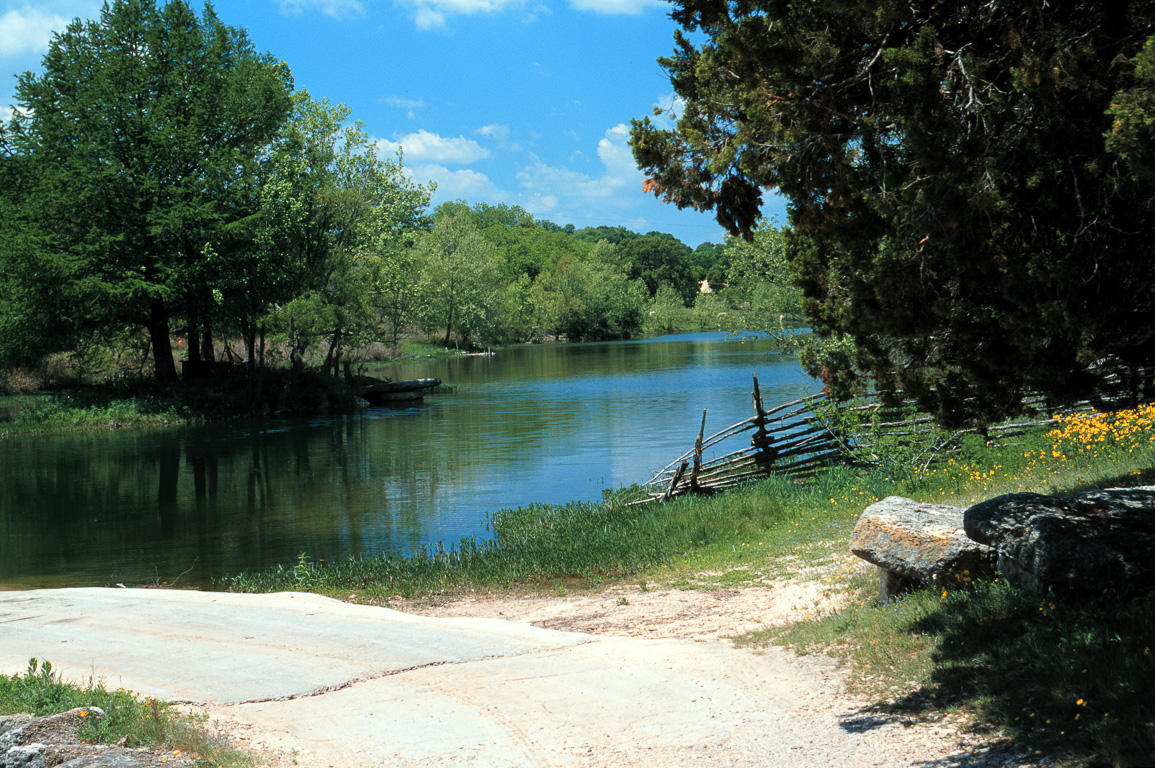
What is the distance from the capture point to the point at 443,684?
6.49 m

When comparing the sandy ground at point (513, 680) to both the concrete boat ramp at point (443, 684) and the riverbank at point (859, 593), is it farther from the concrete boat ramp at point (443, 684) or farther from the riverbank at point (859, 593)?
the riverbank at point (859, 593)

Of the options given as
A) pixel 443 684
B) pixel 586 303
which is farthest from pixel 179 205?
pixel 586 303

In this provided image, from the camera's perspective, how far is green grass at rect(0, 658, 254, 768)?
195 inches

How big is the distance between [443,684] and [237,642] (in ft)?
8.18

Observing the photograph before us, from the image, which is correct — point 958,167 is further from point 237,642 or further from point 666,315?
point 666,315

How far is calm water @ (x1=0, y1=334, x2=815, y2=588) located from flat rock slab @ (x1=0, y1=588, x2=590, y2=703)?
172 inches

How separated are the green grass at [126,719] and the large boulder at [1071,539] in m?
5.20

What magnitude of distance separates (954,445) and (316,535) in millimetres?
11340

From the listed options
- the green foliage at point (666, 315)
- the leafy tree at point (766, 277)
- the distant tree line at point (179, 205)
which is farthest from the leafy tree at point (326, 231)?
the green foliage at point (666, 315)

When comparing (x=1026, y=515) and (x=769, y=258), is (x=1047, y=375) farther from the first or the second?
(x=769, y=258)

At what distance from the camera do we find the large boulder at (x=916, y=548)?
6.90m

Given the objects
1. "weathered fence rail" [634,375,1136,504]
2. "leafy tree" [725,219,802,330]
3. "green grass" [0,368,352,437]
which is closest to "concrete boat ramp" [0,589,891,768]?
"weathered fence rail" [634,375,1136,504]

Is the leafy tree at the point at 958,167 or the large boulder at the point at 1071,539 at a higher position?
the leafy tree at the point at 958,167

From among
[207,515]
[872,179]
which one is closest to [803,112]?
[872,179]
